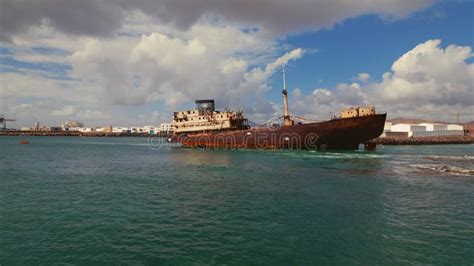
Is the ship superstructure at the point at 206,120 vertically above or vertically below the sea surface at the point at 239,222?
above

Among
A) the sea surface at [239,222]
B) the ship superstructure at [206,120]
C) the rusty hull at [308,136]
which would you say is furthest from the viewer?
the ship superstructure at [206,120]

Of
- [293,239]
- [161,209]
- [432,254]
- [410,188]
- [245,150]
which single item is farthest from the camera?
[245,150]

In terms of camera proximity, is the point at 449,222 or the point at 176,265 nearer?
the point at 176,265

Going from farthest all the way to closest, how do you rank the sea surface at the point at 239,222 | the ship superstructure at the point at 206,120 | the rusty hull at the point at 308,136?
the ship superstructure at the point at 206,120 < the rusty hull at the point at 308,136 < the sea surface at the point at 239,222

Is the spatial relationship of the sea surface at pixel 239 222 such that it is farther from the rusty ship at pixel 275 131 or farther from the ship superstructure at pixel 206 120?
the ship superstructure at pixel 206 120

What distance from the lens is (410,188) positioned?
1944cm

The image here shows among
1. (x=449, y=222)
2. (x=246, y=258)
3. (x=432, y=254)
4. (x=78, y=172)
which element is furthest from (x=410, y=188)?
(x=78, y=172)

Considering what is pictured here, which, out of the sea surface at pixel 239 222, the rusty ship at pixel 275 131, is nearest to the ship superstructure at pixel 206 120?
the rusty ship at pixel 275 131

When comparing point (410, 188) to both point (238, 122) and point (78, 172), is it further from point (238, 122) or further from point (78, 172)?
point (238, 122)

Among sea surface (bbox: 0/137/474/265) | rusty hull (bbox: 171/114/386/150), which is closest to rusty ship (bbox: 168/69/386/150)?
rusty hull (bbox: 171/114/386/150)

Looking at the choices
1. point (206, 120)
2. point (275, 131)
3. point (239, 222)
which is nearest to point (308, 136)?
point (275, 131)

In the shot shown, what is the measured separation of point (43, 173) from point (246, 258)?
2465 centimetres

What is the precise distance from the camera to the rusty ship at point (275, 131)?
43.1 m

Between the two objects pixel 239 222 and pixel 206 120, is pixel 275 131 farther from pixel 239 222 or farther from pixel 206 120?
pixel 239 222
